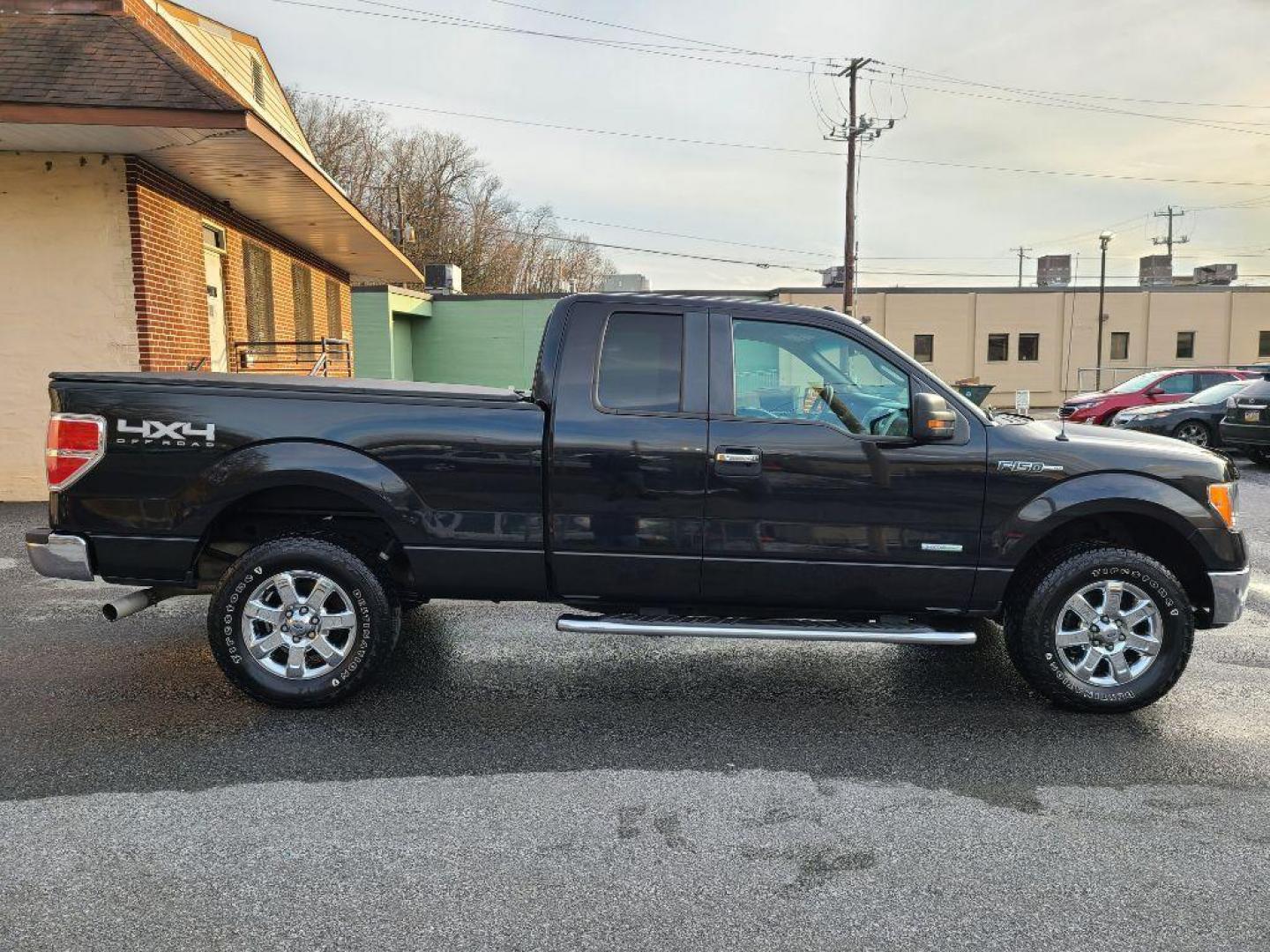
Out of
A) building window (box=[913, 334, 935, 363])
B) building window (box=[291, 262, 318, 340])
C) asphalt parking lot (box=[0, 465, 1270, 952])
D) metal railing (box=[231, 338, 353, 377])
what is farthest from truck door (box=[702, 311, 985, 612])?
building window (box=[913, 334, 935, 363])

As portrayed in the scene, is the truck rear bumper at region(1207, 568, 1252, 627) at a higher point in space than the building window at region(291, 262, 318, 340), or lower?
lower

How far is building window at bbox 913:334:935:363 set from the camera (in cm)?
4300

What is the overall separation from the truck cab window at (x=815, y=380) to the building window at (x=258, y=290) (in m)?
10.8

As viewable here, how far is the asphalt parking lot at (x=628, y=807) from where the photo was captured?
267 cm

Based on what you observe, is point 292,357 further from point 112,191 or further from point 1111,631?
point 1111,631

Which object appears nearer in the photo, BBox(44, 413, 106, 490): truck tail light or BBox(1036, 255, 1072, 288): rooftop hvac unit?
BBox(44, 413, 106, 490): truck tail light

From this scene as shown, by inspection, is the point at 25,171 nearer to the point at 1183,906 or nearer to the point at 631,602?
the point at 631,602

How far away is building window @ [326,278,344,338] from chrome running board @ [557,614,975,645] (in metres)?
15.8

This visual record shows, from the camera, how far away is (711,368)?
431cm

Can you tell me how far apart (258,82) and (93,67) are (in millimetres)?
10669

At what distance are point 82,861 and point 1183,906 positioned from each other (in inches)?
138

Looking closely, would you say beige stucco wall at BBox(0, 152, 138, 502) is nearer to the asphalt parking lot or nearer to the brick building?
the brick building

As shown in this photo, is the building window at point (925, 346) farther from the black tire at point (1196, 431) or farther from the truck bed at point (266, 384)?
Answer: the truck bed at point (266, 384)

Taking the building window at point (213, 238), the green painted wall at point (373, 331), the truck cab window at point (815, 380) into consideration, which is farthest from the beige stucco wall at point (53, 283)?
the green painted wall at point (373, 331)
